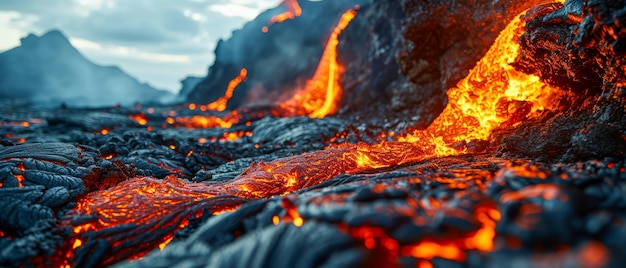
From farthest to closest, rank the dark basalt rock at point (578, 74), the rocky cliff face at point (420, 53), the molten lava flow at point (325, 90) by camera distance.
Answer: the molten lava flow at point (325, 90)
the rocky cliff face at point (420, 53)
the dark basalt rock at point (578, 74)

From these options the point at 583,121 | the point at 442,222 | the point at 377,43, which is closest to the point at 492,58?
the point at 583,121

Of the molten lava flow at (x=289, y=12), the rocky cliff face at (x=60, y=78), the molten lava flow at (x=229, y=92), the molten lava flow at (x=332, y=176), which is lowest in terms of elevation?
the molten lava flow at (x=332, y=176)

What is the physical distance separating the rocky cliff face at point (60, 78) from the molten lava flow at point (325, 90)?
38655mm

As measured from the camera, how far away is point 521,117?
5.11 meters

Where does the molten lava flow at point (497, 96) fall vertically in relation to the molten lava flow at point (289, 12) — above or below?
below

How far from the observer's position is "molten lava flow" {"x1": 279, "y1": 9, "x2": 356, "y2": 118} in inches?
563

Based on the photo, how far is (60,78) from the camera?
187 feet

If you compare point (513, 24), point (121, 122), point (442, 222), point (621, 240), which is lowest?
point (621, 240)

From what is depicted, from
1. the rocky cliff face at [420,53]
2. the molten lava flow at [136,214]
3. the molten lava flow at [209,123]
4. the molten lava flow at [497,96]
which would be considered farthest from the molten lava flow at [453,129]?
the molten lava flow at [209,123]

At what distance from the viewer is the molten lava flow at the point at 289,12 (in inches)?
1251

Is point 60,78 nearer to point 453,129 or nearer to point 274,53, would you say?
point 274,53

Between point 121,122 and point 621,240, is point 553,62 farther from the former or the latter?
point 121,122

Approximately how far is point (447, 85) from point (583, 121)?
454 cm

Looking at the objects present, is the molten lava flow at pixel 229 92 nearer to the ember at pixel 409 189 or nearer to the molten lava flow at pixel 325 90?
the molten lava flow at pixel 325 90
